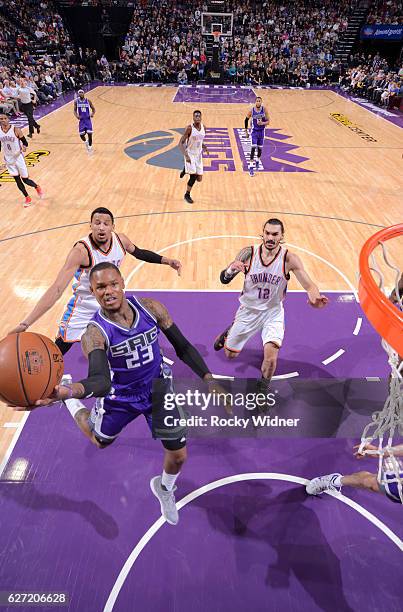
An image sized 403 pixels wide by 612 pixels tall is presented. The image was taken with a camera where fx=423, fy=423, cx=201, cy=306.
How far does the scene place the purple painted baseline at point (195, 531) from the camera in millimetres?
2879

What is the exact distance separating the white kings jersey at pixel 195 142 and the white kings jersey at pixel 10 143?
3.27 meters

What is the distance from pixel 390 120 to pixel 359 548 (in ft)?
55.8

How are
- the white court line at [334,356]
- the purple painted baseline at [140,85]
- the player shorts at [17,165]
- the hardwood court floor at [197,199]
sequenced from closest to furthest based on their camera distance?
the white court line at [334,356] < the hardwood court floor at [197,199] < the player shorts at [17,165] < the purple painted baseline at [140,85]

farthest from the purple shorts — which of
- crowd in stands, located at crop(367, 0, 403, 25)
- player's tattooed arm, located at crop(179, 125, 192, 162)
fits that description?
crowd in stands, located at crop(367, 0, 403, 25)

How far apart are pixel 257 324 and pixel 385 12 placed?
97.2 ft

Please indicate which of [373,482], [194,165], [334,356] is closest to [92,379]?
[373,482]

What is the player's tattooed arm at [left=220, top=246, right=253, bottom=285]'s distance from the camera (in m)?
4.04

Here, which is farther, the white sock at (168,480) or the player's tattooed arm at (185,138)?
the player's tattooed arm at (185,138)

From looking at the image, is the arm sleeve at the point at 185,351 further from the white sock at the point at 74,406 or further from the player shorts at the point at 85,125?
the player shorts at the point at 85,125

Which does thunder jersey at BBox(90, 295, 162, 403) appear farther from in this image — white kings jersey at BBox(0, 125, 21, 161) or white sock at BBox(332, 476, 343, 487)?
white kings jersey at BBox(0, 125, 21, 161)

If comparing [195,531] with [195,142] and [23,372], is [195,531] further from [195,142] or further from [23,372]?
[195,142]

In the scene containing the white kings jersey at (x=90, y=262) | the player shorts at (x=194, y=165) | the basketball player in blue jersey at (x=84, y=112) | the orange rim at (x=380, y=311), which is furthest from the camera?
the basketball player in blue jersey at (x=84, y=112)

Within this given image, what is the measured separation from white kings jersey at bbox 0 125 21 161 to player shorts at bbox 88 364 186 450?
263 inches

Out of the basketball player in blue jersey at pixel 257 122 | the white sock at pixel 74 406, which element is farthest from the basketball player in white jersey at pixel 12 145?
the white sock at pixel 74 406
